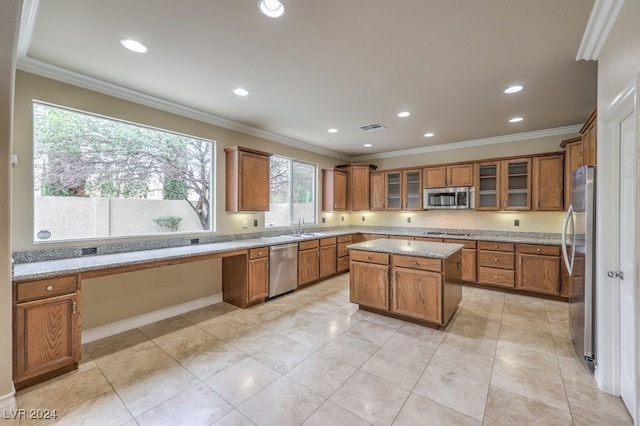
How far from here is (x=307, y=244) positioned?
479cm

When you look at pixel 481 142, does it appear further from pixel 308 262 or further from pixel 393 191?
pixel 308 262

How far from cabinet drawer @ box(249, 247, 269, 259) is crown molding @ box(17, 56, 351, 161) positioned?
1.98m

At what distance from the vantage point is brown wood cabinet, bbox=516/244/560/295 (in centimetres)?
410

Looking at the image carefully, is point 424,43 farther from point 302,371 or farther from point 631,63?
point 302,371

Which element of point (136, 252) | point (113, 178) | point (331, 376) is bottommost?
point (331, 376)

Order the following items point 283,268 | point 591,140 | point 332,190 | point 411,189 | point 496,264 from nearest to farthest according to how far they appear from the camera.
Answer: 1. point 591,140
2. point 283,268
3. point 496,264
4. point 411,189
5. point 332,190

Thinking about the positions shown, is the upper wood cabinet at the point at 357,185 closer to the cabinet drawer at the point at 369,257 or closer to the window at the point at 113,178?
the cabinet drawer at the point at 369,257

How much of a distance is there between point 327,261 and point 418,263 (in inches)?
93.3

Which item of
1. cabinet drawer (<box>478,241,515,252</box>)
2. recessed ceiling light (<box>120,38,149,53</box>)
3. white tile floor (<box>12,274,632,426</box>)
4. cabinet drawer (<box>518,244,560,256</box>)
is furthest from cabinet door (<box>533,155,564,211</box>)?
recessed ceiling light (<box>120,38,149,53</box>)

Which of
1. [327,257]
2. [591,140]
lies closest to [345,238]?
[327,257]

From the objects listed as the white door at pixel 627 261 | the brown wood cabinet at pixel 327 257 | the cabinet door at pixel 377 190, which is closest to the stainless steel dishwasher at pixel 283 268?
the brown wood cabinet at pixel 327 257

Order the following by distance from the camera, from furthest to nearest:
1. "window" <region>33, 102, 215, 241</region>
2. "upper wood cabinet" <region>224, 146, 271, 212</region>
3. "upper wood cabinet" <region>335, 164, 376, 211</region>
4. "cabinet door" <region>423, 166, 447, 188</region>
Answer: "upper wood cabinet" <region>335, 164, 376, 211</region>, "cabinet door" <region>423, 166, 447, 188</region>, "upper wood cabinet" <region>224, 146, 271, 212</region>, "window" <region>33, 102, 215, 241</region>

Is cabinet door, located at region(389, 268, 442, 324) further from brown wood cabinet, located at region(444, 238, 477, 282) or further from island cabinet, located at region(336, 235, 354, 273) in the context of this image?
island cabinet, located at region(336, 235, 354, 273)

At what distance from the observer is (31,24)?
1.97 metres
